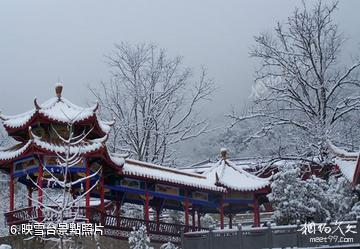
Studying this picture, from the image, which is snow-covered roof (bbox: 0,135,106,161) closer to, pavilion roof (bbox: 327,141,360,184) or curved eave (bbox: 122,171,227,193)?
curved eave (bbox: 122,171,227,193)

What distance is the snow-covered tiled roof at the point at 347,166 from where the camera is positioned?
19272mm

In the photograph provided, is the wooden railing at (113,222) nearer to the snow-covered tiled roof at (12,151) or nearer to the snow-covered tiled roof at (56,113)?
the snow-covered tiled roof at (12,151)

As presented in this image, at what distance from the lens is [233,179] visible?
77.0 ft

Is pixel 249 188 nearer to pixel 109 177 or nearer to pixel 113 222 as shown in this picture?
pixel 109 177

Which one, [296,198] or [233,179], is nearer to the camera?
[296,198]

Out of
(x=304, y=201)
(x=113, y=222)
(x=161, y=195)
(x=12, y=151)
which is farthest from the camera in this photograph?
(x=161, y=195)

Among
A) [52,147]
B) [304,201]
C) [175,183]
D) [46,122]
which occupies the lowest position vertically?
[304,201]

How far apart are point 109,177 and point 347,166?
8.20 metres

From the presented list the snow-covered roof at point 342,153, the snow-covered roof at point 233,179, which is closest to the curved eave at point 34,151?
the snow-covered roof at point 233,179

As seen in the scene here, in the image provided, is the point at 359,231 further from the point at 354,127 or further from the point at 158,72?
the point at 158,72

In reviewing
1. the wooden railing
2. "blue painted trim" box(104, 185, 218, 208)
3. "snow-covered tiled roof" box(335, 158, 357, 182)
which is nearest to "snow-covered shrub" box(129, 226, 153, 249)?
the wooden railing

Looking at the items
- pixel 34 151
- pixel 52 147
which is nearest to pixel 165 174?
pixel 52 147

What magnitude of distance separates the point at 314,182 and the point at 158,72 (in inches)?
635

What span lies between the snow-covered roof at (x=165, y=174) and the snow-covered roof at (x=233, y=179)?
31 centimetres
